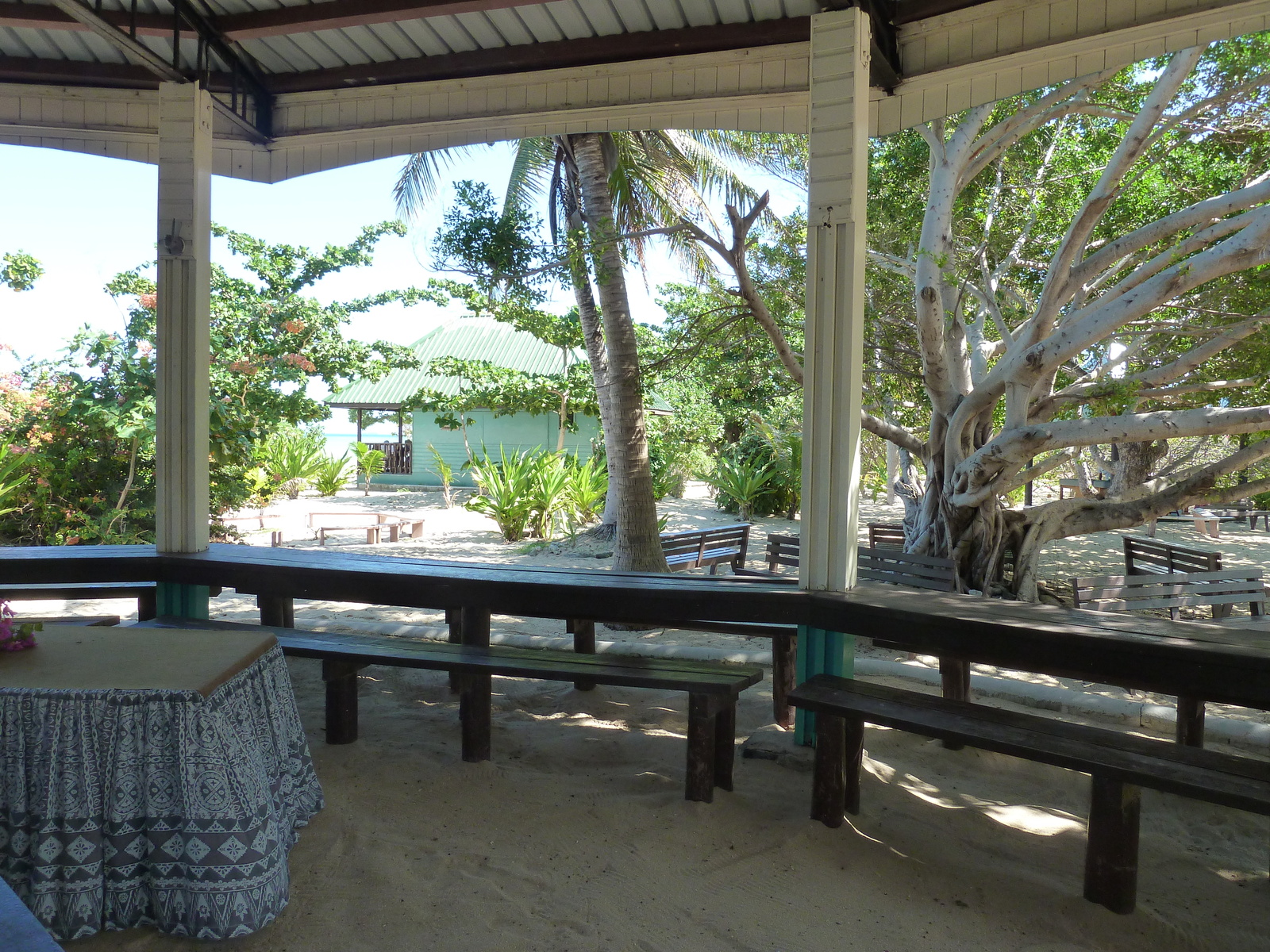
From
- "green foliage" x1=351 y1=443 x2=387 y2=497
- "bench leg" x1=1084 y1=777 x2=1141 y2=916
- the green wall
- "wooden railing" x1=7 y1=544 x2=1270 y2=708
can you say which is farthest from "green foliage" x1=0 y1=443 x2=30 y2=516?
the green wall

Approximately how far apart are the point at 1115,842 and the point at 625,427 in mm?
5784

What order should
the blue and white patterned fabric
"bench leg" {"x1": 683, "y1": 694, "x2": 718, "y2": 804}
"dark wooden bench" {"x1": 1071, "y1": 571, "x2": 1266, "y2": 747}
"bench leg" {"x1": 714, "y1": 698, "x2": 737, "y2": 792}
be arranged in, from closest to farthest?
the blue and white patterned fabric, "bench leg" {"x1": 683, "y1": 694, "x2": 718, "y2": 804}, "bench leg" {"x1": 714, "y1": 698, "x2": 737, "y2": 792}, "dark wooden bench" {"x1": 1071, "y1": 571, "x2": 1266, "y2": 747}

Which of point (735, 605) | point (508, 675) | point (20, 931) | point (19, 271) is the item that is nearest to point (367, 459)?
point (19, 271)

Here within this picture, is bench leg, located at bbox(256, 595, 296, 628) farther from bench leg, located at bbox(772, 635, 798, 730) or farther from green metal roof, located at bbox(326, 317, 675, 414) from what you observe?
green metal roof, located at bbox(326, 317, 675, 414)

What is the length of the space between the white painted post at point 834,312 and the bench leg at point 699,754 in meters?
0.67

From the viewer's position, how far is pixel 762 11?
411 cm

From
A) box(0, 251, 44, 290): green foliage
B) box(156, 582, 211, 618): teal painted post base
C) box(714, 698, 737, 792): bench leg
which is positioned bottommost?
box(714, 698, 737, 792): bench leg

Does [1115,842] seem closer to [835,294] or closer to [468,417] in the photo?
[835,294]

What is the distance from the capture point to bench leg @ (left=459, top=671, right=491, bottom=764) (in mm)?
3773

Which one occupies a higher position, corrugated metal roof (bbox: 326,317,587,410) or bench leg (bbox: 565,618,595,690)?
corrugated metal roof (bbox: 326,317,587,410)

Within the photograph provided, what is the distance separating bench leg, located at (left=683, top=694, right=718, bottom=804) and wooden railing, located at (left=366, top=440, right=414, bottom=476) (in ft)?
69.4

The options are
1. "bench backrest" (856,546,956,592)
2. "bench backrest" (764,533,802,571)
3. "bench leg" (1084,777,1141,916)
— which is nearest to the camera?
"bench leg" (1084,777,1141,916)

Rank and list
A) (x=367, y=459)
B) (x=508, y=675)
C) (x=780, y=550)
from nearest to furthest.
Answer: (x=508, y=675)
(x=780, y=550)
(x=367, y=459)

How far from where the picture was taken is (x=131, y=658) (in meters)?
2.74
